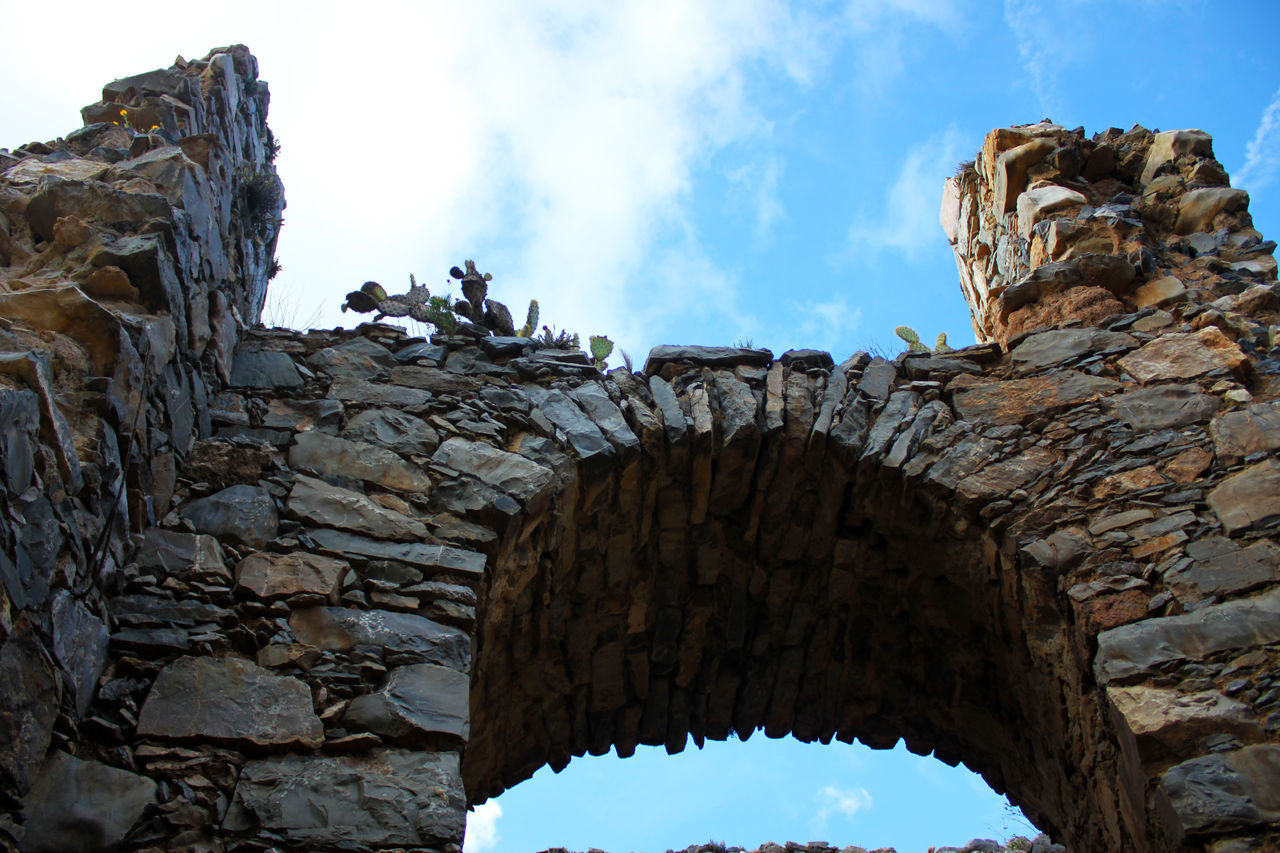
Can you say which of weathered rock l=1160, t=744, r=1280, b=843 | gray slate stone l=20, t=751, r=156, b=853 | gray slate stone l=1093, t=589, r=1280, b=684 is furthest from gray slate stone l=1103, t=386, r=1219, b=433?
gray slate stone l=20, t=751, r=156, b=853

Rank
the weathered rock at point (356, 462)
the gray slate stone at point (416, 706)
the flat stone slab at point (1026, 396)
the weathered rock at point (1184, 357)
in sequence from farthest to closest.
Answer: the flat stone slab at point (1026, 396), the weathered rock at point (1184, 357), the weathered rock at point (356, 462), the gray slate stone at point (416, 706)

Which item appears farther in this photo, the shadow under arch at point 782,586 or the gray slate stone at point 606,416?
the gray slate stone at point 606,416

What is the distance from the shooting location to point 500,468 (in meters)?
4.32

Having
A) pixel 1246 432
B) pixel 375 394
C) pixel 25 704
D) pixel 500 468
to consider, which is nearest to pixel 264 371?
pixel 375 394

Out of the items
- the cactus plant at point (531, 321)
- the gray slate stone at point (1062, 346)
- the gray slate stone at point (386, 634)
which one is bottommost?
the gray slate stone at point (386, 634)

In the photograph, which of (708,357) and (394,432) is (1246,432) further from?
(394,432)

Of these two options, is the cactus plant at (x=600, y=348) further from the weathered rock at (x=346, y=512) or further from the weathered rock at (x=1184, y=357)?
the weathered rock at (x=1184, y=357)

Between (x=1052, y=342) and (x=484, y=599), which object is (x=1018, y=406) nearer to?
(x=1052, y=342)

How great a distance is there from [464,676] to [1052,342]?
10.7 feet

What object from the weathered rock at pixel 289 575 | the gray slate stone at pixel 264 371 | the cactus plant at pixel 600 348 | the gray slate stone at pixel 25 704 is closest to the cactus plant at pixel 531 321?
the cactus plant at pixel 600 348

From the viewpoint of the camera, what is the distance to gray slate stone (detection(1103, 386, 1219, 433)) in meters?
4.32

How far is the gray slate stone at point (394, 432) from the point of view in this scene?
436 centimetres

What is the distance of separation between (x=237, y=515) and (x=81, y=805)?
4.17ft

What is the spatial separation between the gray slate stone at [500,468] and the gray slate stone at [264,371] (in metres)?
0.85
